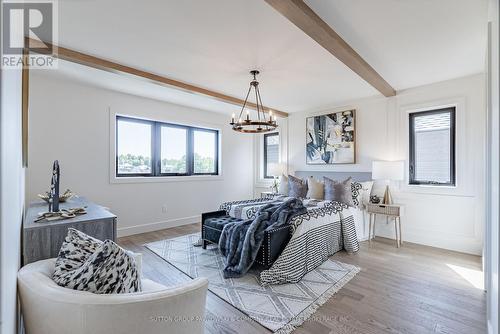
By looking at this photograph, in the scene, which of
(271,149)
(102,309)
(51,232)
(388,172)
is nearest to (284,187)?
(271,149)

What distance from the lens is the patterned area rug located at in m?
1.91

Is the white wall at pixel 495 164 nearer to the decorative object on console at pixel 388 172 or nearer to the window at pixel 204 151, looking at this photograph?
the decorative object on console at pixel 388 172

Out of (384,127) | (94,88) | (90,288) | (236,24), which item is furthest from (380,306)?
(94,88)

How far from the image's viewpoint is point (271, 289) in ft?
7.60

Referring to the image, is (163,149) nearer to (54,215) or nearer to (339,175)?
(54,215)

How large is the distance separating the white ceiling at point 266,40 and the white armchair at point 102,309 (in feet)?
6.56

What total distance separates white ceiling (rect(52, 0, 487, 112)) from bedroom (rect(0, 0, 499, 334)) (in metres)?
0.02

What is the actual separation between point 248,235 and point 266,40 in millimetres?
2048

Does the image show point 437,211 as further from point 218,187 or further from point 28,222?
point 28,222

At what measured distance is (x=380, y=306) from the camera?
2.04 m

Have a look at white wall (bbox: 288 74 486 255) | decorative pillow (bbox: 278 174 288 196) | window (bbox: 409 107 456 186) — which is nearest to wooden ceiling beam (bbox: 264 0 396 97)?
white wall (bbox: 288 74 486 255)

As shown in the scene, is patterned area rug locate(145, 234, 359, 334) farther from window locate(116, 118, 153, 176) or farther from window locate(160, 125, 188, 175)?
window locate(160, 125, 188, 175)

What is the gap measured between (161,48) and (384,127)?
3732mm

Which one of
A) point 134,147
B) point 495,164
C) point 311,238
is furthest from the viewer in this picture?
point 134,147
